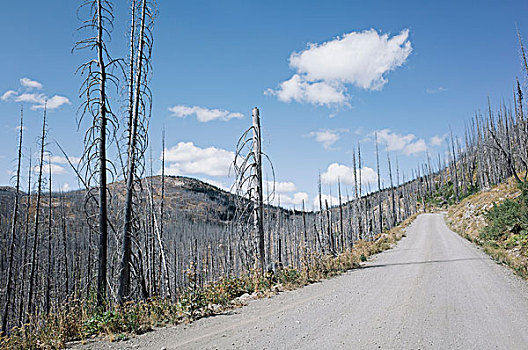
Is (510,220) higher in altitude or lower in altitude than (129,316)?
higher

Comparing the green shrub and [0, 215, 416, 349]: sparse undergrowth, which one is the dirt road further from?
the green shrub

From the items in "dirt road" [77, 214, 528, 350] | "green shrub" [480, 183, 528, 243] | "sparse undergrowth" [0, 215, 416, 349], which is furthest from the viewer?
"green shrub" [480, 183, 528, 243]

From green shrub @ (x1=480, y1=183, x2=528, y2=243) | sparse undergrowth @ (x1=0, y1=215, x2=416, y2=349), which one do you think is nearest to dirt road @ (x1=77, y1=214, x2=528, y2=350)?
sparse undergrowth @ (x1=0, y1=215, x2=416, y2=349)

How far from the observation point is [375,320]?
559 centimetres

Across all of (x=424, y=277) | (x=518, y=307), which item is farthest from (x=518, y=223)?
(x=518, y=307)

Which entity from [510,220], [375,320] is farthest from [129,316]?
[510,220]

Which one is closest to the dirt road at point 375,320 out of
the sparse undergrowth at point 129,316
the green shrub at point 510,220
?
the sparse undergrowth at point 129,316

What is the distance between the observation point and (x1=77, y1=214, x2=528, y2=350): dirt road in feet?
15.3

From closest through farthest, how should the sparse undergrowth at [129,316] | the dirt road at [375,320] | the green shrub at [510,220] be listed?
1. the dirt road at [375,320]
2. the sparse undergrowth at [129,316]
3. the green shrub at [510,220]

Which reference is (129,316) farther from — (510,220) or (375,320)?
(510,220)

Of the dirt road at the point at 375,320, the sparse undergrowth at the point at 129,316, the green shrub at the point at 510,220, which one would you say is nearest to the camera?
the dirt road at the point at 375,320

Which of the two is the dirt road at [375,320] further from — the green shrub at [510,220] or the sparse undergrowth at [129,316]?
the green shrub at [510,220]

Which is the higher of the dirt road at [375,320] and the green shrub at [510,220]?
the green shrub at [510,220]

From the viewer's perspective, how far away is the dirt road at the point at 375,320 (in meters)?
4.65
